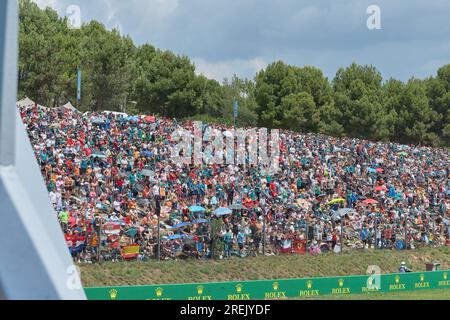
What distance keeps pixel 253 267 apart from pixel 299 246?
101 inches

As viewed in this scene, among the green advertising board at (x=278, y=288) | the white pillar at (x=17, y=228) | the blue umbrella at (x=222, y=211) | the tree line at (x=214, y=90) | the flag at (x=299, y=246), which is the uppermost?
the tree line at (x=214, y=90)

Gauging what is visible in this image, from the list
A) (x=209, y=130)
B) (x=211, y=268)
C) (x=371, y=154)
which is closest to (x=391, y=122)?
(x=371, y=154)

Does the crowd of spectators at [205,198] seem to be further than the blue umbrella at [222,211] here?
No

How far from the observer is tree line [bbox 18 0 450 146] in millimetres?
59219

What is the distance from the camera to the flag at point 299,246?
1060 inches

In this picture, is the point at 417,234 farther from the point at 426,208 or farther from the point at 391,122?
the point at 391,122

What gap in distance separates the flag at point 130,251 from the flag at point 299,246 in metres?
6.72

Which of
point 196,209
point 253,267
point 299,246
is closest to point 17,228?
point 253,267

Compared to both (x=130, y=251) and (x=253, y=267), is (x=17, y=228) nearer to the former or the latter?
(x=130, y=251)

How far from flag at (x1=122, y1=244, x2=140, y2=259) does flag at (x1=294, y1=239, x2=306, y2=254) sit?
265 inches

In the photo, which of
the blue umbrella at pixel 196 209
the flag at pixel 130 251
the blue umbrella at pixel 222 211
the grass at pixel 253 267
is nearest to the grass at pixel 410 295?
the grass at pixel 253 267

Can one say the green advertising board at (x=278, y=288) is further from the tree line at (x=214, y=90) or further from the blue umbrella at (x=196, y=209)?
the tree line at (x=214, y=90)

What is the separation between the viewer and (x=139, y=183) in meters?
27.7

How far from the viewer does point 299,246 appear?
27031mm
